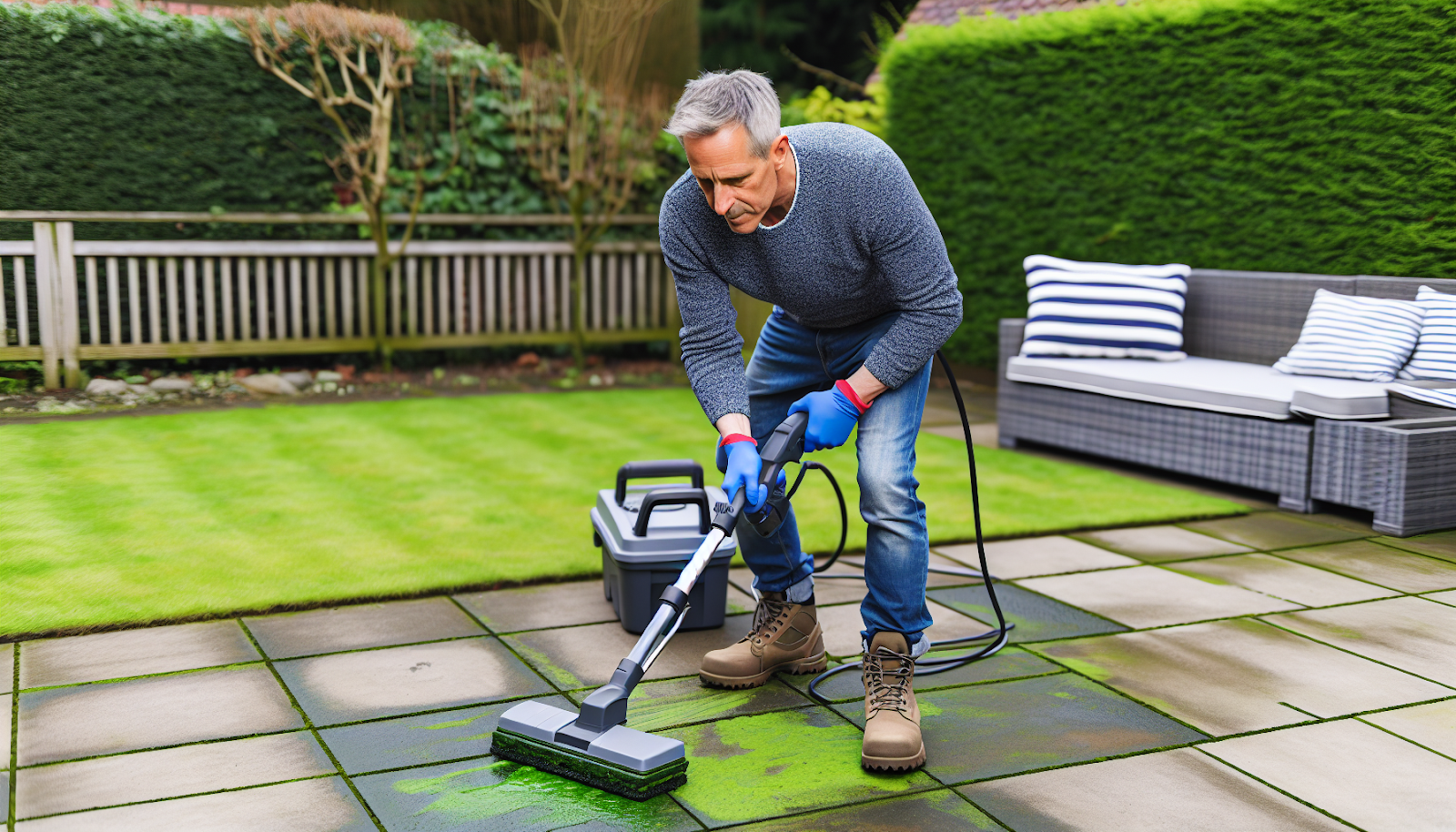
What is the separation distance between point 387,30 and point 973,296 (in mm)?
4028

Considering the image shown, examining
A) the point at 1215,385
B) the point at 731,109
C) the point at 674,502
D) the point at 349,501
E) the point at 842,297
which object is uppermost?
the point at 731,109

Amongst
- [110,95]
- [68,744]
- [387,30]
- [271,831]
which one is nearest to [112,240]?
[110,95]

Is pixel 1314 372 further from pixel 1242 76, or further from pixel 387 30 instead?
pixel 387 30

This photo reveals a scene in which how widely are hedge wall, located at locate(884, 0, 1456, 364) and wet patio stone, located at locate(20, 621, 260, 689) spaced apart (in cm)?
510

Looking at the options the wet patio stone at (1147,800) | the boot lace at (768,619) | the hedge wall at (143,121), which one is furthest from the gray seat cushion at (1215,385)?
the hedge wall at (143,121)

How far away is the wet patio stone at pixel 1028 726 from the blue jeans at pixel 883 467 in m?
0.23

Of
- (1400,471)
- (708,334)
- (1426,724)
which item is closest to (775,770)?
(708,334)

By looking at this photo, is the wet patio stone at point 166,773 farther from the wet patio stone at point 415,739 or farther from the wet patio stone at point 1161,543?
the wet patio stone at point 1161,543

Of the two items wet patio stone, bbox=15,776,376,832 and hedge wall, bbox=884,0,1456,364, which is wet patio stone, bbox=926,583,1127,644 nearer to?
wet patio stone, bbox=15,776,376,832

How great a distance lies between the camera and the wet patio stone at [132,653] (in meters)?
2.75

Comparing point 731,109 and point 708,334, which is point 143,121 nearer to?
point 708,334

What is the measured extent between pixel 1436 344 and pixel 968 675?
2990 millimetres

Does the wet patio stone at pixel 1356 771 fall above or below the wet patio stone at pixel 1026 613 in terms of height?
below

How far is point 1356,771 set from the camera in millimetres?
2332
